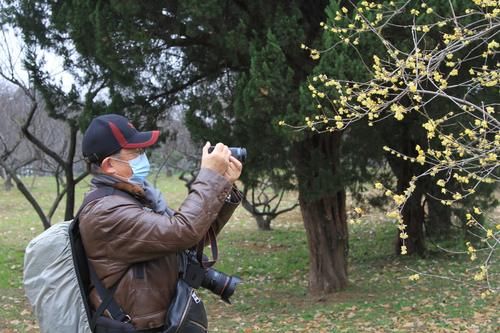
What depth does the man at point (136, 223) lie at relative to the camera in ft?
6.37

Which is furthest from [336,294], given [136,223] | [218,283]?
[136,223]

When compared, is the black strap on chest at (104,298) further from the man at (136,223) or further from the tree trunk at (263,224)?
the tree trunk at (263,224)

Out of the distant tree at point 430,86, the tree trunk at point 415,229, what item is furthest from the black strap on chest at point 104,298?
the tree trunk at point 415,229

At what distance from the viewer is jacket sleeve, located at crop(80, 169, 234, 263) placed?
6.32ft

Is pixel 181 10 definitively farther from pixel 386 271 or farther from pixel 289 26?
pixel 386 271

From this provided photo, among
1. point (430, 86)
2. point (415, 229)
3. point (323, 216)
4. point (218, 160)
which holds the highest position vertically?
point (430, 86)

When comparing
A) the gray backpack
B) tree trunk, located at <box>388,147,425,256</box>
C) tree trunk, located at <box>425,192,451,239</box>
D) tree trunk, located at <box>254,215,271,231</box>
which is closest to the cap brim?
the gray backpack

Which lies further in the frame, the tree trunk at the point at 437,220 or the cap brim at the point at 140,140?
the tree trunk at the point at 437,220

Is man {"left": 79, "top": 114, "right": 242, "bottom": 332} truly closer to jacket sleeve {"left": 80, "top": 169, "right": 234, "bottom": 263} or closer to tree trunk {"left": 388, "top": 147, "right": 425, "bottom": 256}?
jacket sleeve {"left": 80, "top": 169, "right": 234, "bottom": 263}

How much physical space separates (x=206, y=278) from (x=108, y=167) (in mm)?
627

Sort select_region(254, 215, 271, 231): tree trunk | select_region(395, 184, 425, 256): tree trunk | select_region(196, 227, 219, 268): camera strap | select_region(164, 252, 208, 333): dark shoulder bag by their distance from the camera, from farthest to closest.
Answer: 1. select_region(254, 215, 271, 231): tree trunk
2. select_region(395, 184, 425, 256): tree trunk
3. select_region(196, 227, 219, 268): camera strap
4. select_region(164, 252, 208, 333): dark shoulder bag

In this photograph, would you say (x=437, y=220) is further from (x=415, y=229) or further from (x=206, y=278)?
(x=206, y=278)

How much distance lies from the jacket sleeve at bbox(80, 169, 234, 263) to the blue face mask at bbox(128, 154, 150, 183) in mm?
179

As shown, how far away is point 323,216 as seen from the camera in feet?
27.4
